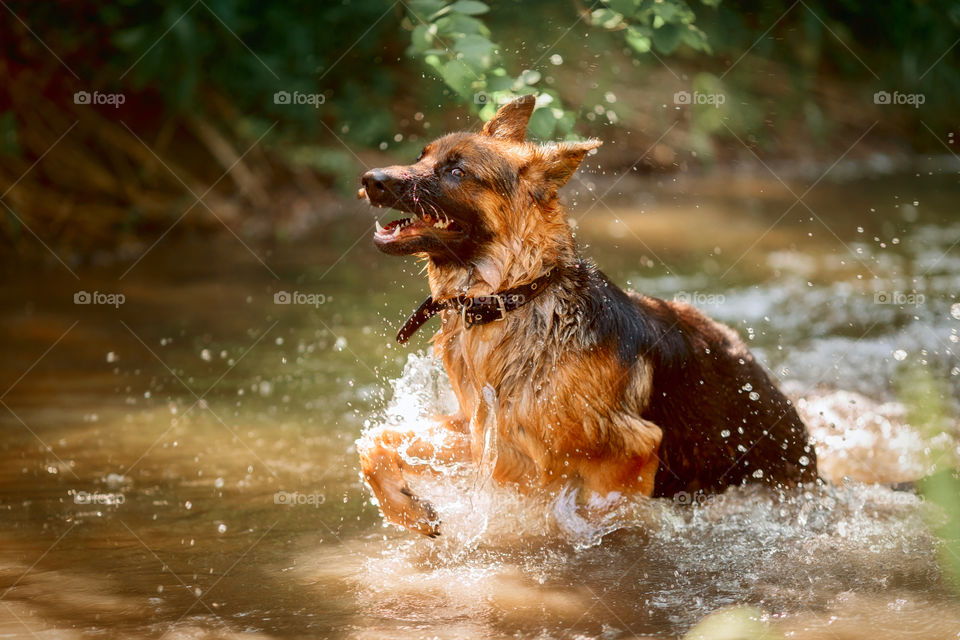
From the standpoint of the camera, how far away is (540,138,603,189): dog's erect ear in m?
3.82

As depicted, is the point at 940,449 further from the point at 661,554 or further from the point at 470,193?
the point at 470,193

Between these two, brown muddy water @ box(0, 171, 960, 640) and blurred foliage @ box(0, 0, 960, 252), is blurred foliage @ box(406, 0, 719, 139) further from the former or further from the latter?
blurred foliage @ box(0, 0, 960, 252)

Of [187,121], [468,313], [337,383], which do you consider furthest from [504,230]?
[187,121]

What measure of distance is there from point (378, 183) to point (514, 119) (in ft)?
2.72

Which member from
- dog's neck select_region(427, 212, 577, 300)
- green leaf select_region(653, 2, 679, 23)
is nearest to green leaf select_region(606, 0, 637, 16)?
green leaf select_region(653, 2, 679, 23)

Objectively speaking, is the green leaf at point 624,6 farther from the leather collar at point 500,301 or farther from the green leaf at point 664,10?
the leather collar at point 500,301

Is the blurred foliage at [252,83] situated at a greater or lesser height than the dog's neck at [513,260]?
greater

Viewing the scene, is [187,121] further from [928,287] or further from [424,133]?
[928,287]

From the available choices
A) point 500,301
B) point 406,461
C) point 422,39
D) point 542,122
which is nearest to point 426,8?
point 422,39

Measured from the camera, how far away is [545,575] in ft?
11.9

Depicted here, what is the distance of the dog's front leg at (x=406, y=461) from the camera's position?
3.85m

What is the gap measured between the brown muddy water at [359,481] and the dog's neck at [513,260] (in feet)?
2.38

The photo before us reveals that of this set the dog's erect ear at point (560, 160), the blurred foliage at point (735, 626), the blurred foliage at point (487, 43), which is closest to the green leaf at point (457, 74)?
the blurred foliage at point (487, 43)

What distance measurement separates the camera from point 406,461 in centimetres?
399
